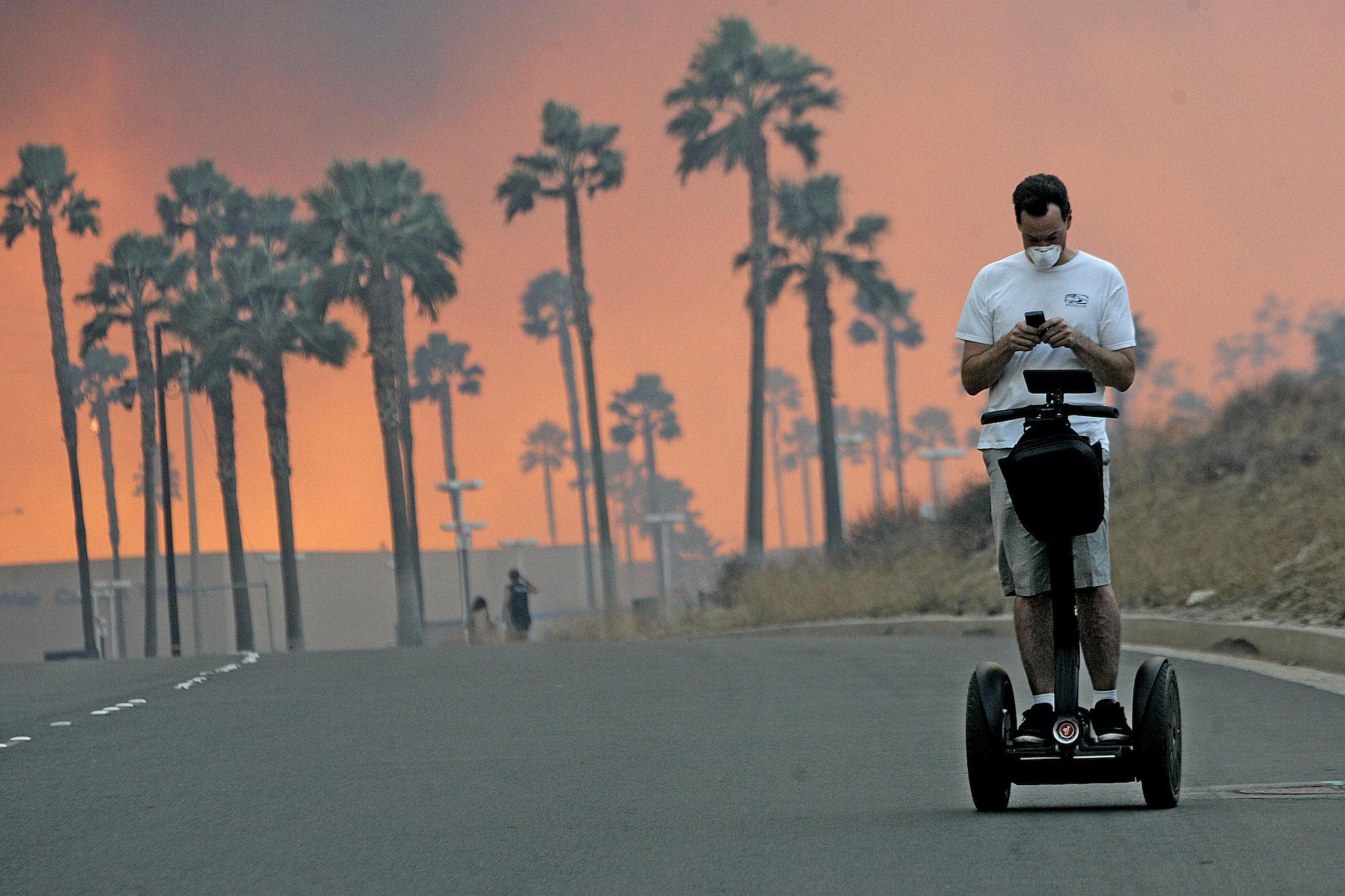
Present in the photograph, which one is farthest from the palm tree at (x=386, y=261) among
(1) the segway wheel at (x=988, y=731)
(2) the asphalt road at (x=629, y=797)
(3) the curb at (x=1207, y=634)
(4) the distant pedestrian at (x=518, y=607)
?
(1) the segway wheel at (x=988, y=731)

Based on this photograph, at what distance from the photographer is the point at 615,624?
3319 centimetres

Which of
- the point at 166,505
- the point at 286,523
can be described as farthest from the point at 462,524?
the point at 166,505

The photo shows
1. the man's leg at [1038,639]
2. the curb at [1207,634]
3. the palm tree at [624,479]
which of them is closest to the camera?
the man's leg at [1038,639]

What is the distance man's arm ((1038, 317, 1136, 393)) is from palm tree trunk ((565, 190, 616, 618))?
44130mm

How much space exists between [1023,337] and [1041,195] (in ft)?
1.50

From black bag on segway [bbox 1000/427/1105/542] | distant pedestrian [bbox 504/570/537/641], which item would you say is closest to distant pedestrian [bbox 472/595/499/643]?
distant pedestrian [bbox 504/570/537/641]

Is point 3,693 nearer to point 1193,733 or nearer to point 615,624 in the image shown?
point 1193,733

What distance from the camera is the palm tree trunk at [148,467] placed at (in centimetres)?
5966

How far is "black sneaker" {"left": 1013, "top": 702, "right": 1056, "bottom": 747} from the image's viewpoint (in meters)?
5.70

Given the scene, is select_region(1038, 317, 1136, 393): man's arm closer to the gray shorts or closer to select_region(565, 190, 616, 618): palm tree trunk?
the gray shorts

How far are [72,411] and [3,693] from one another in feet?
158

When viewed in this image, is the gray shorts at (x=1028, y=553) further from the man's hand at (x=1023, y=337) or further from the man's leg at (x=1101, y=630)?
the man's hand at (x=1023, y=337)

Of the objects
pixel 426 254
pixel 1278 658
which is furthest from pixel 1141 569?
pixel 426 254

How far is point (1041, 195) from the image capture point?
575cm
